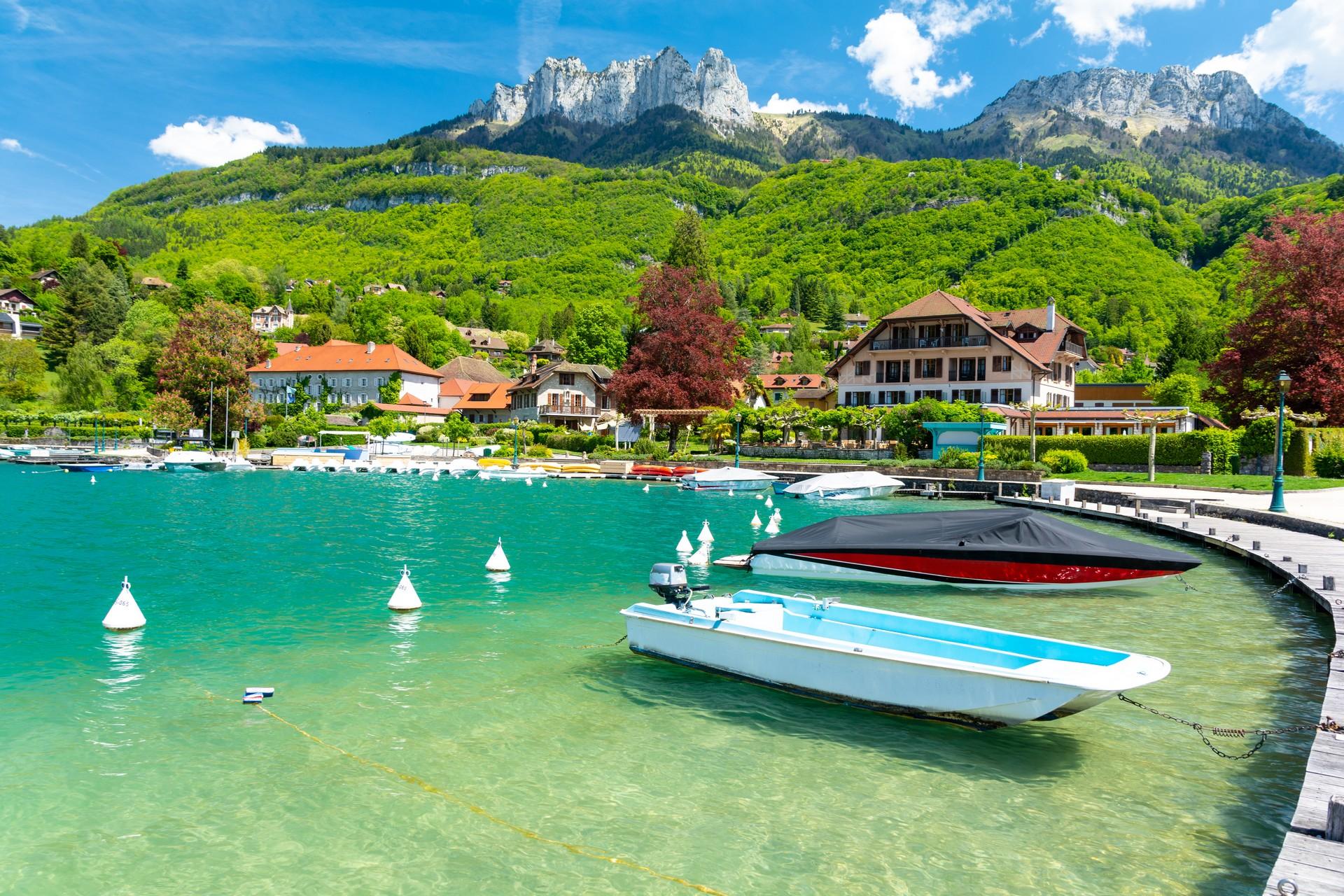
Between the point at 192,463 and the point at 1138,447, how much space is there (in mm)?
67330

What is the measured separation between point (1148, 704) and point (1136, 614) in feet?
21.7

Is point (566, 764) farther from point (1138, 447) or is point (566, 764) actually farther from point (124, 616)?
point (1138, 447)

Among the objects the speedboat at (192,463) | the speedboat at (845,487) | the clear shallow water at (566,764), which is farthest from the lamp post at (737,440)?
the clear shallow water at (566,764)

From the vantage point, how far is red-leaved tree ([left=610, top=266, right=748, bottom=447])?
66.9 m

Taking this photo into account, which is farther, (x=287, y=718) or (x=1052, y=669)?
(x=287, y=718)

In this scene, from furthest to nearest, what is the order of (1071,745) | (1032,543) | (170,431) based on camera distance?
1. (170,431)
2. (1032,543)
3. (1071,745)

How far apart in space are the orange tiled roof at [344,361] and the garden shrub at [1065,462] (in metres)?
84.2

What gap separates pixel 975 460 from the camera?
48.6m

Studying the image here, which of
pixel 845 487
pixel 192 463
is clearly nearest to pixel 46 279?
pixel 192 463

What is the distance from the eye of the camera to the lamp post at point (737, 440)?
5826cm

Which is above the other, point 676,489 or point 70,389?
point 70,389

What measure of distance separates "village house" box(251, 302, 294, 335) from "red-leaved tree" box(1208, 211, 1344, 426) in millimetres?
161131

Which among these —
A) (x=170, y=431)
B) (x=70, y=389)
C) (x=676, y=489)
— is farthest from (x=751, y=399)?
(x=70, y=389)

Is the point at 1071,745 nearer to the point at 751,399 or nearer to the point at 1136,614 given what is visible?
the point at 1136,614
